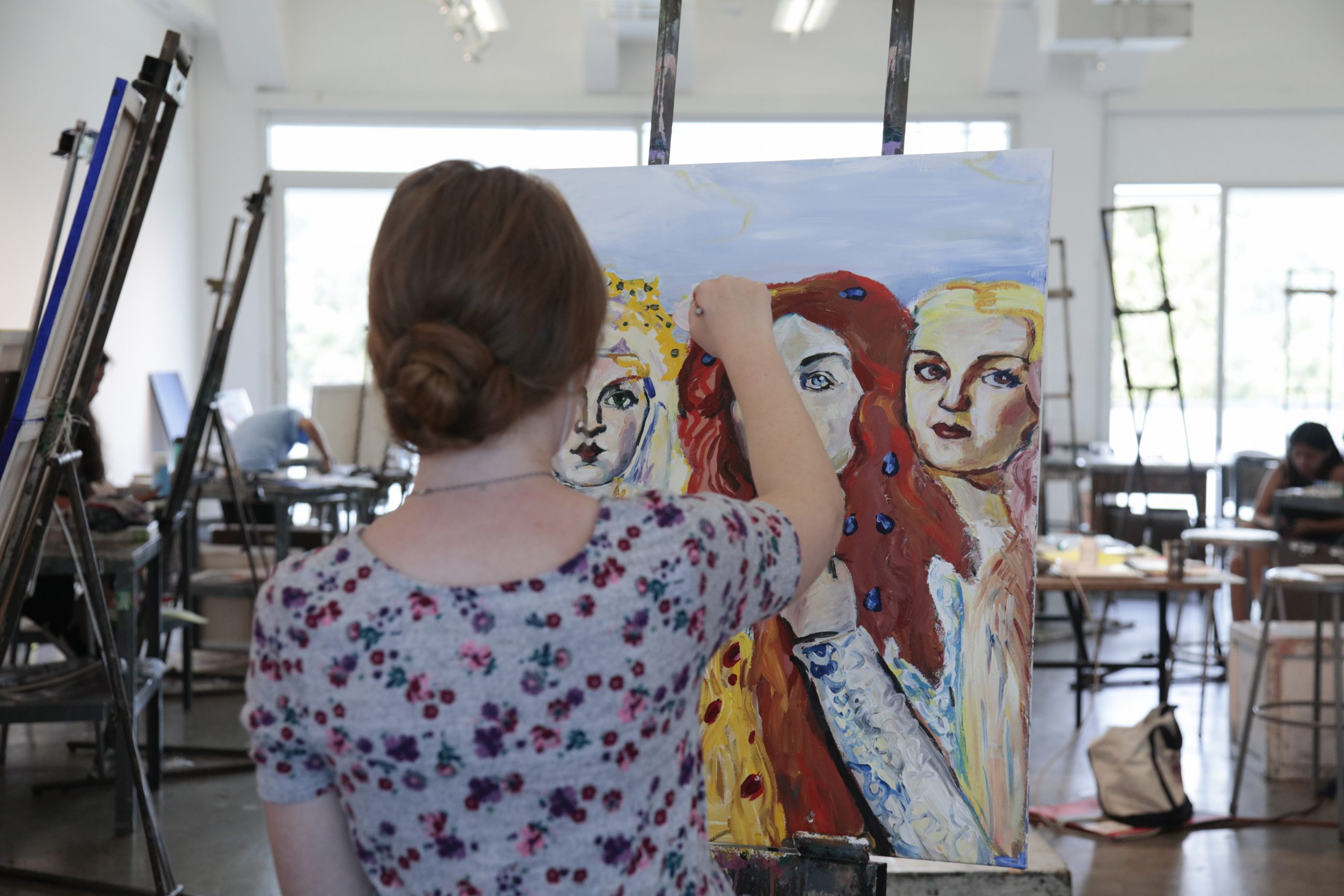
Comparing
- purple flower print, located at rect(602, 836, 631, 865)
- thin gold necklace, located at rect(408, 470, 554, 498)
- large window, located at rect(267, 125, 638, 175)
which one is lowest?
purple flower print, located at rect(602, 836, 631, 865)

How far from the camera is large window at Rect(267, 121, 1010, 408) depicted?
314 inches

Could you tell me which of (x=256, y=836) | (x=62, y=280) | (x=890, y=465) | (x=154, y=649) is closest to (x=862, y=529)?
(x=890, y=465)

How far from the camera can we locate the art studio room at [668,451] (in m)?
0.79

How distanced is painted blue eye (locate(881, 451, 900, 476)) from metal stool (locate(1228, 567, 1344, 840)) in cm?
233

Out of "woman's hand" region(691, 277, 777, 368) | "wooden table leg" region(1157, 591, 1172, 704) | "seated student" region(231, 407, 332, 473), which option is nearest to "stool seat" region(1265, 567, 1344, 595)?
"wooden table leg" region(1157, 591, 1172, 704)

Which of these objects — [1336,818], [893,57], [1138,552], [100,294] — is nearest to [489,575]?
[893,57]

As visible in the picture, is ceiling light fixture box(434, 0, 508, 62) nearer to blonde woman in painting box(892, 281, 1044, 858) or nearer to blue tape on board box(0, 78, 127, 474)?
blue tape on board box(0, 78, 127, 474)

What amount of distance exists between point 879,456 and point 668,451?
26cm

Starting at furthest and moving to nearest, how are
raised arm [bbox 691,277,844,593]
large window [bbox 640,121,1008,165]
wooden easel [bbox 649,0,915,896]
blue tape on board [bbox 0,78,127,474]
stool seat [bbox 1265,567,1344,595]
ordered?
large window [bbox 640,121,1008,165], stool seat [bbox 1265,567,1344,595], blue tape on board [bbox 0,78,127,474], wooden easel [bbox 649,0,915,896], raised arm [bbox 691,277,844,593]

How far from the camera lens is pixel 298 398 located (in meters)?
8.19

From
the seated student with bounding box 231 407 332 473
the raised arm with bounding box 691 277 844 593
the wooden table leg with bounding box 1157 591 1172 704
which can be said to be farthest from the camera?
the seated student with bounding box 231 407 332 473

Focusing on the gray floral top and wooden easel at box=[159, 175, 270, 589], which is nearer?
the gray floral top

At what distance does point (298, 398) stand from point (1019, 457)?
7.47 metres

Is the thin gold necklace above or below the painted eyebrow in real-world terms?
below
